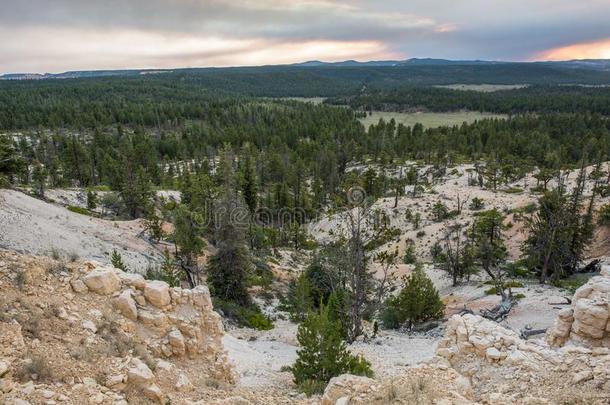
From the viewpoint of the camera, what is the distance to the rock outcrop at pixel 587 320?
40.1 ft

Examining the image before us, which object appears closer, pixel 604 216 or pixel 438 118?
pixel 604 216

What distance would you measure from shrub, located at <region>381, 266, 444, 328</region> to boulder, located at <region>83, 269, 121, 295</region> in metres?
19.0

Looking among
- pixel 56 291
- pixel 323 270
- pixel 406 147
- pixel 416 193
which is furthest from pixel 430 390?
pixel 406 147

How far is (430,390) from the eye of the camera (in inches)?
405

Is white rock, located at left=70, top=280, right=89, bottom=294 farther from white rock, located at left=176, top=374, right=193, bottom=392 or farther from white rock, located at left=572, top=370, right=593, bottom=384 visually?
white rock, located at left=572, top=370, right=593, bottom=384

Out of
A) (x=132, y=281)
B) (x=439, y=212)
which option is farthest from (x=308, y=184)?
(x=132, y=281)

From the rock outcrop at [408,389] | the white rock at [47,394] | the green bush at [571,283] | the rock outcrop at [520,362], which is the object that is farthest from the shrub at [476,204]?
the white rock at [47,394]

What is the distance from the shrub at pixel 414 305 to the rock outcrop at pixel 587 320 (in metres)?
13.4

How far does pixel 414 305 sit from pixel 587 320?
15.5m

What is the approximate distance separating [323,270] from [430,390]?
22.6 m

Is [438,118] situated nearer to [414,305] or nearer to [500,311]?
[500,311]

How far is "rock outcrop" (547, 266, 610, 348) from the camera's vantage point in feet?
40.1

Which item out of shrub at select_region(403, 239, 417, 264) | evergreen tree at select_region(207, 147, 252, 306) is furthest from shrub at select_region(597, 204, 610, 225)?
evergreen tree at select_region(207, 147, 252, 306)

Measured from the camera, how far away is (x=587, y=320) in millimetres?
12469
